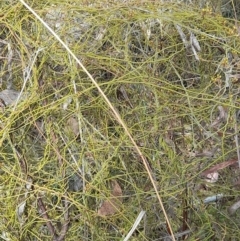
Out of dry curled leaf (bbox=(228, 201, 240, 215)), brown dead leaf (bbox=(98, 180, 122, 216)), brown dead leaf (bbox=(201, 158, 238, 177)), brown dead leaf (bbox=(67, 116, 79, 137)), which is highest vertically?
brown dead leaf (bbox=(67, 116, 79, 137))

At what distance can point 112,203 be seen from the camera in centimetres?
124

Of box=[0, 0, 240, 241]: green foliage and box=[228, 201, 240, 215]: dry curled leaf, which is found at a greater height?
box=[0, 0, 240, 241]: green foliage

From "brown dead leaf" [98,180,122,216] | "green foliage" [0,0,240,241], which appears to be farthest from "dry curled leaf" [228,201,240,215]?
"brown dead leaf" [98,180,122,216]

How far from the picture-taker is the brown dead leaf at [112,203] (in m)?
1.24

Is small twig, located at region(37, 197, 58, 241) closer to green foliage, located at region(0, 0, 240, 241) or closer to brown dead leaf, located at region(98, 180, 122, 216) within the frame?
green foliage, located at region(0, 0, 240, 241)

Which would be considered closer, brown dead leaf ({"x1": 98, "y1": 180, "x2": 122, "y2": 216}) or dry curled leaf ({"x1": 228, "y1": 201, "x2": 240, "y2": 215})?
brown dead leaf ({"x1": 98, "y1": 180, "x2": 122, "y2": 216})

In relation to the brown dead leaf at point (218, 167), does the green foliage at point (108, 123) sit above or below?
above

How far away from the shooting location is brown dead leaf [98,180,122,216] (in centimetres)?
124

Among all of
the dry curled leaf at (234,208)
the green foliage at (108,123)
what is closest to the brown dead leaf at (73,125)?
the green foliage at (108,123)

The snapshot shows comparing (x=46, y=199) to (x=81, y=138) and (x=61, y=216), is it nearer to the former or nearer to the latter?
(x=61, y=216)

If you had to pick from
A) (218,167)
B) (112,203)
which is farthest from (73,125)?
(218,167)

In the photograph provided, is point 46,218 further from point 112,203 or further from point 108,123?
point 108,123

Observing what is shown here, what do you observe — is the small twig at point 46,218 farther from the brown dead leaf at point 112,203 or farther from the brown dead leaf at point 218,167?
the brown dead leaf at point 218,167

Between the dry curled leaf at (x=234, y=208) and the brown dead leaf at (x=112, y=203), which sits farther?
the dry curled leaf at (x=234, y=208)
